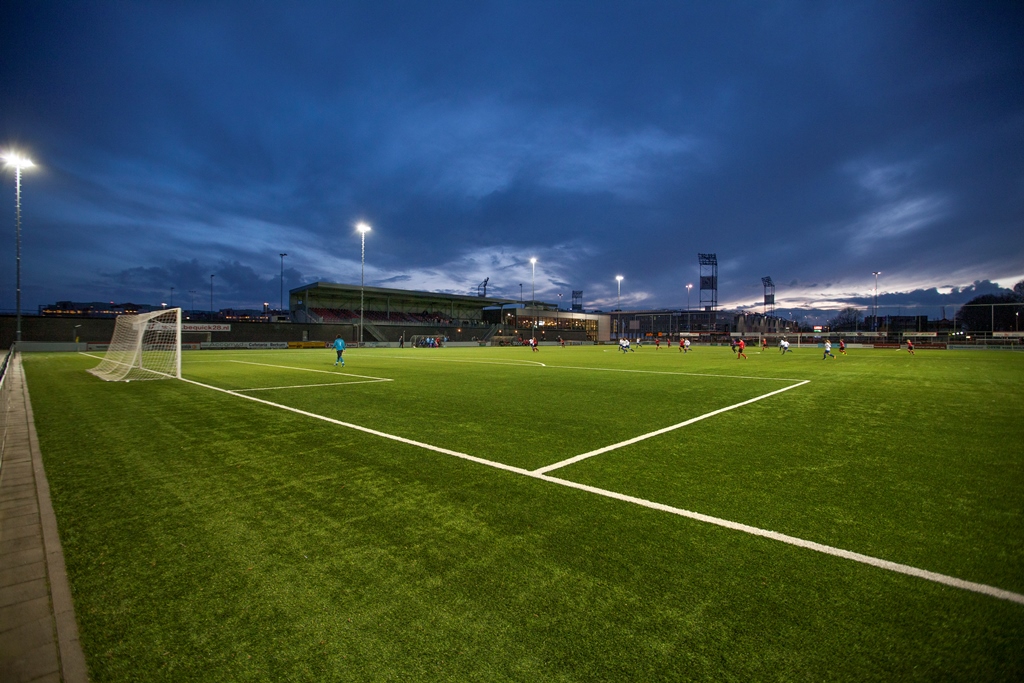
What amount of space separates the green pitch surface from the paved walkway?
3.7 inches

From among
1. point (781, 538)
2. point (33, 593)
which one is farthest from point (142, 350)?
point (781, 538)

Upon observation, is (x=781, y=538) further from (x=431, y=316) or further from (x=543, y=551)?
(x=431, y=316)

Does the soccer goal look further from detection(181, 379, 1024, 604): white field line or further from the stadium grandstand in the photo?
the stadium grandstand

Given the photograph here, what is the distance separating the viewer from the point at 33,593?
2.76 metres

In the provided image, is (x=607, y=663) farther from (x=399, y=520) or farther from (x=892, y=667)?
(x=399, y=520)

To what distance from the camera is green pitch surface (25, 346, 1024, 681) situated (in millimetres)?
2139

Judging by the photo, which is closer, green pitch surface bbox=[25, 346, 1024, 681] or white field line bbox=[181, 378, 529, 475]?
green pitch surface bbox=[25, 346, 1024, 681]

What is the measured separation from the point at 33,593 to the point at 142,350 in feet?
78.8

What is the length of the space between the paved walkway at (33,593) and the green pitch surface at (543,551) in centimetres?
9

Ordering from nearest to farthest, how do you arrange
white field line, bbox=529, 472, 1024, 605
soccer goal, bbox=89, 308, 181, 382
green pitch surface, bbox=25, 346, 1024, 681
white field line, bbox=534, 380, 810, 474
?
green pitch surface, bbox=25, 346, 1024, 681
white field line, bbox=529, 472, 1024, 605
white field line, bbox=534, 380, 810, 474
soccer goal, bbox=89, 308, 181, 382

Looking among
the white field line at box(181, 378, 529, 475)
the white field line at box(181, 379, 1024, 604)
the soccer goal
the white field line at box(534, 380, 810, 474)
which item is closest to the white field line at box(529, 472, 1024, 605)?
the white field line at box(181, 379, 1024, 604)

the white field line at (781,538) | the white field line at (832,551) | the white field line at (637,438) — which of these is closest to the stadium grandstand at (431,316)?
the white field line at (637,438)

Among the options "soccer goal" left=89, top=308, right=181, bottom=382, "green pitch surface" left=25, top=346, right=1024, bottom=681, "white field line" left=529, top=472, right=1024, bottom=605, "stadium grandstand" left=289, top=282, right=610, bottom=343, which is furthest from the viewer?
"stadium grandstand" left=289, top=282, right=610, bottom=343

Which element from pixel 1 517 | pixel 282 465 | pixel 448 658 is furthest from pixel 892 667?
pixel 1 517
